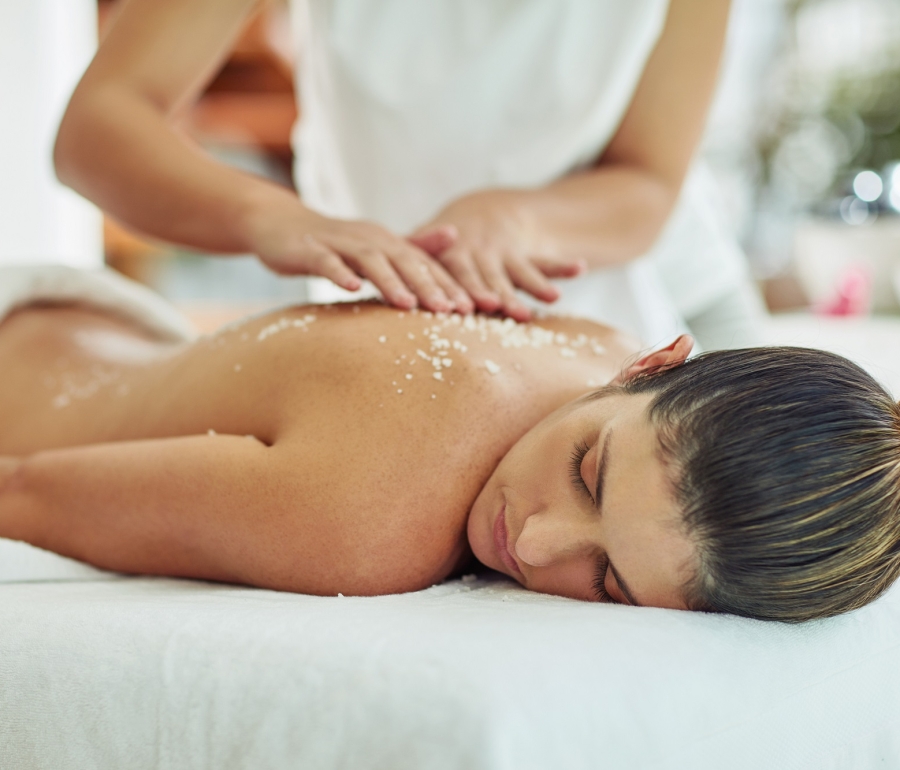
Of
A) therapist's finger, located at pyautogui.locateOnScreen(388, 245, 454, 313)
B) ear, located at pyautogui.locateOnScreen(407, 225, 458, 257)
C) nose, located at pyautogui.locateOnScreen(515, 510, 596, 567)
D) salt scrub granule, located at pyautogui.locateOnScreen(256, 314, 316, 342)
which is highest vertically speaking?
ear, located at pyautogui.locateOnScreen(407, 225, 458, 257)

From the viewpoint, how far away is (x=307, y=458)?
3.15ft

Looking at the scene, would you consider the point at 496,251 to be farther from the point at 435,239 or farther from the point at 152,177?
the point at 152,177

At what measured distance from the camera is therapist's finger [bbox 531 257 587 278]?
129cm

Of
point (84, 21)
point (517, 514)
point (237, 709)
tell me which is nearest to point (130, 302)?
point (517, 514)

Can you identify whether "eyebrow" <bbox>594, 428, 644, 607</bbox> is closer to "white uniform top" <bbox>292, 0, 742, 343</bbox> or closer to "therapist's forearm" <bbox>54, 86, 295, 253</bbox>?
"therapist's forearm" <bbox>54, 86, 295, 253</bbox>

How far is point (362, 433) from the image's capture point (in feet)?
3.21

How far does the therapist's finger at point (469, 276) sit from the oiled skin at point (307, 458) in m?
0.06

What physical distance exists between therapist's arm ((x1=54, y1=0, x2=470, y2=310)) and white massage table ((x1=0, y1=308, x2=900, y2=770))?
45 centimetres

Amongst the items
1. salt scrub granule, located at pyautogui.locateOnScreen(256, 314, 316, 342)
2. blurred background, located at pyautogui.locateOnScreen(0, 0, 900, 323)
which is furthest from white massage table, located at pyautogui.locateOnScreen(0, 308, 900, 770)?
blurred background, located at pyautogui.locateOnScreen(0, 0, 900, 323)

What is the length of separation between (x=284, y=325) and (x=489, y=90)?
0.68 m

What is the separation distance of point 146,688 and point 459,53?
123 centimetres

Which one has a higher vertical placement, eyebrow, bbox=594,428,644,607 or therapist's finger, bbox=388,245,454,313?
therapist's finger, bbox=388,245,454,313

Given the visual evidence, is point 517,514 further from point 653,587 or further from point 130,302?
point 130,302

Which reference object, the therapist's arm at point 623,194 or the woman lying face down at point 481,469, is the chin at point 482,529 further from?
the therapist's arm at point 623,194
